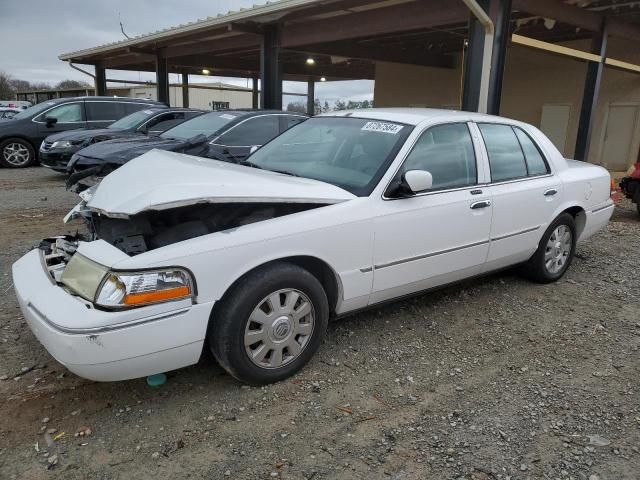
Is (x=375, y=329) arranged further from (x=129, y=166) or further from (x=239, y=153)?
(x=239, y=153)

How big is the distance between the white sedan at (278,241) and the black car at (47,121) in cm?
956

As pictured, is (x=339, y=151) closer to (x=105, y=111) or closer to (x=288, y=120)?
(x=288, y=120)

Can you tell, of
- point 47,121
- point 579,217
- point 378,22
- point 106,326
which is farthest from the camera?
point 47,121

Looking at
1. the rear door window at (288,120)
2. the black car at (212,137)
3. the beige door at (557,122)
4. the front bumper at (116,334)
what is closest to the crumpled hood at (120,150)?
the black car at (212,137)

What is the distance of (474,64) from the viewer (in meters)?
7.73

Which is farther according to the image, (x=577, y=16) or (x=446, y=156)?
(x=577, y=16)

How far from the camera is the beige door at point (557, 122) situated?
540 inches

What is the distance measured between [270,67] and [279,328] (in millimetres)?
10477

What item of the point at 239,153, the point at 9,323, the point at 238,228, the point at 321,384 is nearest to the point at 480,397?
the point at 321,384

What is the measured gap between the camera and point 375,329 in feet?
12.7

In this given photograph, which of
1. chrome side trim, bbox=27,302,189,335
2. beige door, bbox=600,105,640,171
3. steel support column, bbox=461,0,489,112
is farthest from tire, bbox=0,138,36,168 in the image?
beige door, bbox=600,105,640,171

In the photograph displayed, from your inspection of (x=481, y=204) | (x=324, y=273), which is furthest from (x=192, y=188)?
(x=481, y=204)

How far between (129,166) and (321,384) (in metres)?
A: 1.99

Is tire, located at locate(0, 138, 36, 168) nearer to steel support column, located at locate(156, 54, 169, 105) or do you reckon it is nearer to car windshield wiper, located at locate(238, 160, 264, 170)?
steel support column, located at locate(156, 54, 169, 105)
